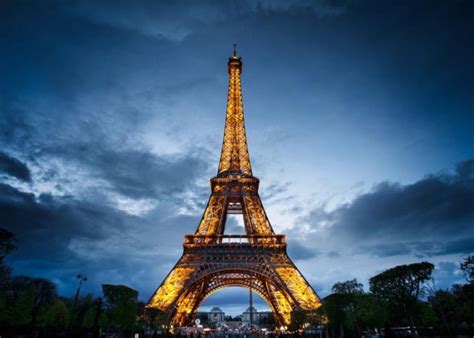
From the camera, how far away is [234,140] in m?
55.0

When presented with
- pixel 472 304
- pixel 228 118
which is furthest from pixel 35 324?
pixel 472 304

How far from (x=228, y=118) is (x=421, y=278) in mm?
33539

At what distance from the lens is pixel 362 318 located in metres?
40.2

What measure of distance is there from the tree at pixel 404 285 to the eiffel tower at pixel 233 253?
737 cm

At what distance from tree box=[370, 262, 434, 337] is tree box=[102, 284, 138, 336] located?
87.1 ft

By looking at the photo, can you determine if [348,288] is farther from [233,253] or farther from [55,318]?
[55,318]

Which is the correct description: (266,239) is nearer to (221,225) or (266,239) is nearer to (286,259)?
(286,259)

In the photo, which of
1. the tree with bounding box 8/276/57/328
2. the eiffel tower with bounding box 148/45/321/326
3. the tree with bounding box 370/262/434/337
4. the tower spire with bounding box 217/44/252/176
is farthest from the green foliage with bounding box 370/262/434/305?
the tree with bounding box 8/276/57/328

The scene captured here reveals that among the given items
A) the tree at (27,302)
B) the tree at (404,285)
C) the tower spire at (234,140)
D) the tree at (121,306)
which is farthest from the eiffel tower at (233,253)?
the tree at (27,302)

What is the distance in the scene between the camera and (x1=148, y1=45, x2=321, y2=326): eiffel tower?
41.4 metres

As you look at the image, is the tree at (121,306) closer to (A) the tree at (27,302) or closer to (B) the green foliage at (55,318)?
(A) the tree at (27,302)

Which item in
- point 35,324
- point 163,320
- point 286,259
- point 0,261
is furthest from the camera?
point 286,259

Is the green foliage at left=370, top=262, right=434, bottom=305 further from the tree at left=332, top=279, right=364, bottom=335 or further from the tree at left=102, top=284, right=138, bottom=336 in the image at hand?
the tree at left=102, top=284, right=138, bottom=336

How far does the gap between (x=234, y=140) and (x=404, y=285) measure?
1166 inches
